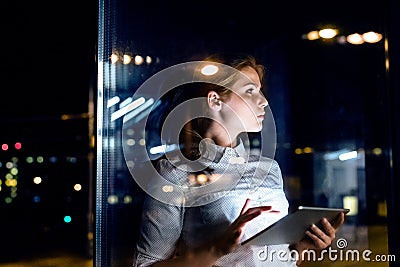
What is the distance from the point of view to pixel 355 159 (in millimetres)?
2066

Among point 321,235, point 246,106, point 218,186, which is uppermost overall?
point 246,106

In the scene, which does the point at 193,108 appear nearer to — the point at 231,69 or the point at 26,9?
the point at 231,69

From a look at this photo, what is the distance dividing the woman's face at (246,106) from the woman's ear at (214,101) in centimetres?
2

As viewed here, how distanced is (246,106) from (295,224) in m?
0.47

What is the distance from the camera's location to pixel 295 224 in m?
2.03

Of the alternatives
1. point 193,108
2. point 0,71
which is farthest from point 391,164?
point 0,71

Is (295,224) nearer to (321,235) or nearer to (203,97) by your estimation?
(321,235)

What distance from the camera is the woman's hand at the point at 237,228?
2064 millimetres

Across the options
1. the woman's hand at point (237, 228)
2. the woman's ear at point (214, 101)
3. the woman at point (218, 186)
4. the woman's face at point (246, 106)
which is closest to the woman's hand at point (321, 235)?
the woman at point (218, 186)

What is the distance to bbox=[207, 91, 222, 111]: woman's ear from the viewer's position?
2137 millimetres

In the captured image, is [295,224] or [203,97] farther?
[203,97]

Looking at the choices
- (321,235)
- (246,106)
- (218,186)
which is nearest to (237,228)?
(218,186)

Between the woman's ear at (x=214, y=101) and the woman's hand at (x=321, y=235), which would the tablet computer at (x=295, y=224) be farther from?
the woman's ear at (x=214, y=101)

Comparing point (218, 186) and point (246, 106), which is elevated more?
point (246, 106)
